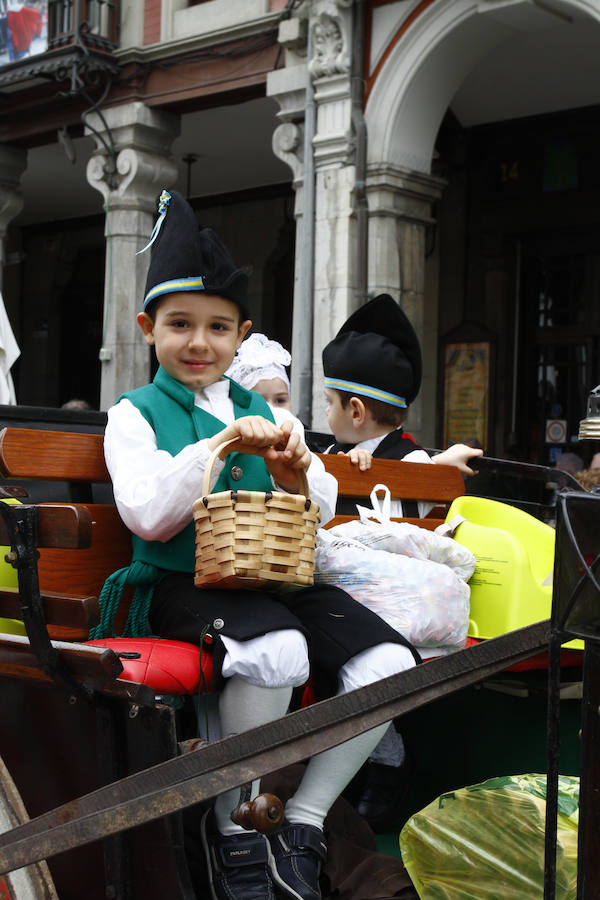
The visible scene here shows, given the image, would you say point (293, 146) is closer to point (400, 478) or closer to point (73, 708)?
point (400, 478)

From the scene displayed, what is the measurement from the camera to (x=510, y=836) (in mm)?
2295

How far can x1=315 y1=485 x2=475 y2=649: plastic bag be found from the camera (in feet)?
8.93

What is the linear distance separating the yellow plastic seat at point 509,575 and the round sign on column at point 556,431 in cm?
836

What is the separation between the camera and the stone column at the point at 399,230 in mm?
9273

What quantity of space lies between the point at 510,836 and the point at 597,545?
949mm

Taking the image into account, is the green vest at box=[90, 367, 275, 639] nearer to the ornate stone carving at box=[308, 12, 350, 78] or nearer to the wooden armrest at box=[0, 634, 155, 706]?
the wooden armrest at box=[0, 634, 155, 706]

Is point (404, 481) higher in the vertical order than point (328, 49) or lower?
lower

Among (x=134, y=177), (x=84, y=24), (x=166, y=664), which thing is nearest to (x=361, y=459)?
(x=166, y=664)

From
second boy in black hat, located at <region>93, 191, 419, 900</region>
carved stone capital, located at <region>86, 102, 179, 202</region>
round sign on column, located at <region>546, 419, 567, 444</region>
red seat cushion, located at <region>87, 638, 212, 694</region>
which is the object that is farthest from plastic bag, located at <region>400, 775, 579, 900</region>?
carved stone capital, located at <region>86, 102, 179, 202</region>

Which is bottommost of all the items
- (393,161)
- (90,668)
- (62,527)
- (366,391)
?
(90,668)

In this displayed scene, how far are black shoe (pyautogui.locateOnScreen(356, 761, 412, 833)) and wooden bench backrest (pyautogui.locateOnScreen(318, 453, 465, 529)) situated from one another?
721 millimetres

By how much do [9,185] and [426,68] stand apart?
19.4ft

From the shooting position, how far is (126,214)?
11.2 meters

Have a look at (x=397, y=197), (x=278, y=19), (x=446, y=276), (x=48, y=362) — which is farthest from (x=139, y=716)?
(x=48, y=362)
